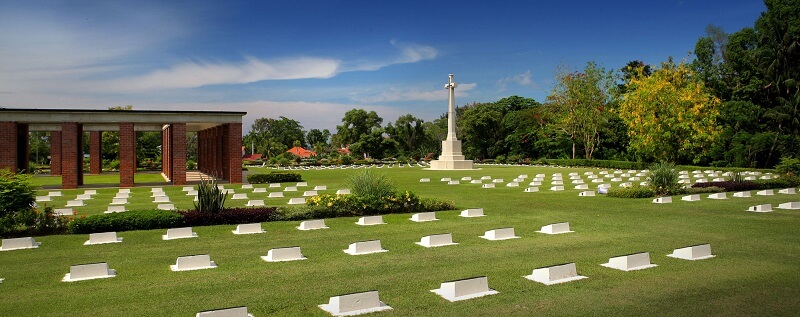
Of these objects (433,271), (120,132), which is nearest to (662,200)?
(433,271)

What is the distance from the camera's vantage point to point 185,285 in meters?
8.05

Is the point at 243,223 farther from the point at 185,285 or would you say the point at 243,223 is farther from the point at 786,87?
the point at 786,87

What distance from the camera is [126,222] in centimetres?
1320

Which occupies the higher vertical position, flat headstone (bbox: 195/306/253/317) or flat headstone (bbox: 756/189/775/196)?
flat headstone (bbox: 756/189/775/196)

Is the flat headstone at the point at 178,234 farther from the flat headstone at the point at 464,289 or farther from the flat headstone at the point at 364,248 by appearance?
the flat headstone at the point at 464,289

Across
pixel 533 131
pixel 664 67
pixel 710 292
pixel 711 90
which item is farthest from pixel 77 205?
pixel 533 131

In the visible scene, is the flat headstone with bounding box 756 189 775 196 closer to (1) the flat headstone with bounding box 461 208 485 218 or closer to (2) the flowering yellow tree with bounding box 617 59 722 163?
(1) the flat headstone with bounding box 461 208 485 218

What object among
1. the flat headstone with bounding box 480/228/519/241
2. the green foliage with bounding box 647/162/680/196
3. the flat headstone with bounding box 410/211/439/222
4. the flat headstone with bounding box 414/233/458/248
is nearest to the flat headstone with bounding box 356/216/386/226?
the flat headstone with bounding box 410/211/439/222

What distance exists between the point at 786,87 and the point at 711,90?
5.22 meters

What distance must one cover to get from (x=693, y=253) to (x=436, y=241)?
448cm

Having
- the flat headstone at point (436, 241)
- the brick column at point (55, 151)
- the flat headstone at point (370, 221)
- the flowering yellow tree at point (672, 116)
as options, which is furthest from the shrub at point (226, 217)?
the flowering yellow tree at point (672, 116)

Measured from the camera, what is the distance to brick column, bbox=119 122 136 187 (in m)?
28.5

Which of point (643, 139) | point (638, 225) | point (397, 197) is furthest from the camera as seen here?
point (643, 139)

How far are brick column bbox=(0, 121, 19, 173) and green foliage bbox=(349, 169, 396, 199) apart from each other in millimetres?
19585
